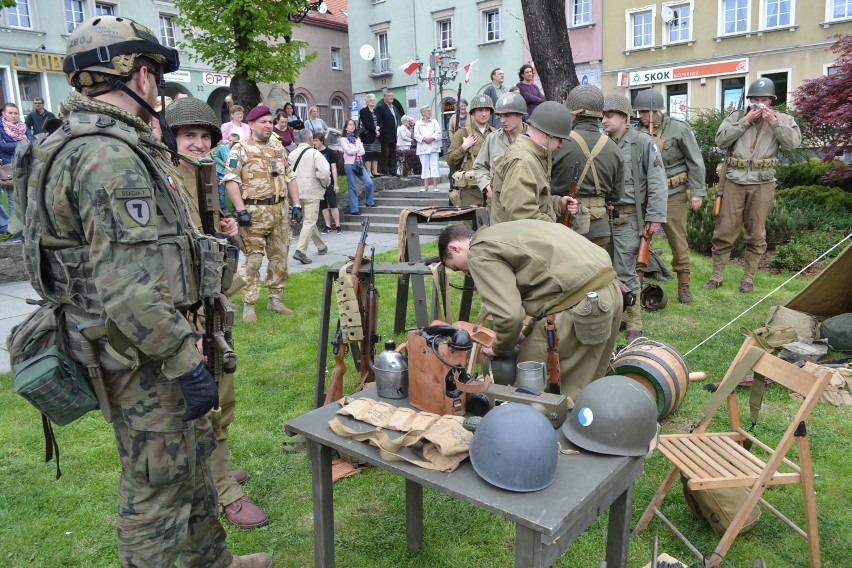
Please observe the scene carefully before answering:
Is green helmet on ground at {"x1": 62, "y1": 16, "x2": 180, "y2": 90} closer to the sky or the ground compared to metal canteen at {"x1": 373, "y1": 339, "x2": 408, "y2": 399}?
closer to the sky

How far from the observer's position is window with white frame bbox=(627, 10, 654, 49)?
86.1ft

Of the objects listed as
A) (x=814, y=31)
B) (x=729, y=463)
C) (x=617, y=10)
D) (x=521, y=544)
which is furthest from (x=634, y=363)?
(x=617, y=10)

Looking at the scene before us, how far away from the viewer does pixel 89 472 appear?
4.08 m

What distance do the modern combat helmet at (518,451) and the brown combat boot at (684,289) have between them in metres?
5.96

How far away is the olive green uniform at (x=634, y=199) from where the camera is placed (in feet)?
20.7

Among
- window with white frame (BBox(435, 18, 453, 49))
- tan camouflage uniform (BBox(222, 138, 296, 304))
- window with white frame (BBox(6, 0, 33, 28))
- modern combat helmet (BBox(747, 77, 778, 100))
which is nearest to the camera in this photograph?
tan camouflage uniform (BBox(222, 138, 296, 304))

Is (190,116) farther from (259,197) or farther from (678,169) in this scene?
(678,169)

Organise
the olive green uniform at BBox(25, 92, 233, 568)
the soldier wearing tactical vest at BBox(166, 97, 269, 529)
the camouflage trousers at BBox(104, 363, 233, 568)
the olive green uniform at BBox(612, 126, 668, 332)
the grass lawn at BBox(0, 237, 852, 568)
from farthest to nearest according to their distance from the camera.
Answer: the olive green uniform at BBox(612, 126, 668, 332)
the soldier wearing tactical vest at BBox(166, 97, 269, 529)
the grass lawn at BBox(0, 237, 852, 568)
the camouflage trousers at BBox(104, 363, 233, 568)
the olive green uniform at BBox(25, 92, 233, 568)

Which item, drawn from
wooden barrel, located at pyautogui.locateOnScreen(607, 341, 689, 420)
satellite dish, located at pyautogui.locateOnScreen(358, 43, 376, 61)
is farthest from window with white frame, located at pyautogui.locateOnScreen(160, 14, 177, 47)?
wooden barrel, located at pyautogui.locateOnScreen(607, 341, 689, 420)

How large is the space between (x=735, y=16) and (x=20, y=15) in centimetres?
2707

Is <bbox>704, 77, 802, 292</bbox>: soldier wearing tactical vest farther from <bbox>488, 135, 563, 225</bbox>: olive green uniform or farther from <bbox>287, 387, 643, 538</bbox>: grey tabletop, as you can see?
<bbox>287, 387, 643, 538</bbox>: grey tabletop

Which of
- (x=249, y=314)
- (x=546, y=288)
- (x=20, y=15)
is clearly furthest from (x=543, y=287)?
(x=20, y=15)

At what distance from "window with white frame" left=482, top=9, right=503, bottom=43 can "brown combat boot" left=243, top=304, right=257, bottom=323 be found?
2610 cm

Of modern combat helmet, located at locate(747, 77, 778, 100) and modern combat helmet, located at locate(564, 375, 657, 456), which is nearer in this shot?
modern combat helmet, located at locate(564, 375, 657, 456)
